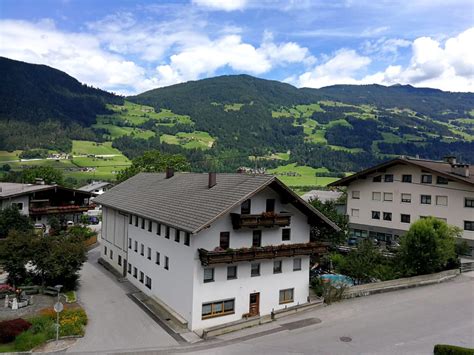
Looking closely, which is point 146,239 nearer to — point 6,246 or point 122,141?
point 6,246

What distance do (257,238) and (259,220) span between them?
1.92m

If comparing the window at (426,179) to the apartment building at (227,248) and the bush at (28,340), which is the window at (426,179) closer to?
the apartment building at (227,248)

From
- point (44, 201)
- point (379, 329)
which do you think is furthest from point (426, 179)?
point (44, 201)

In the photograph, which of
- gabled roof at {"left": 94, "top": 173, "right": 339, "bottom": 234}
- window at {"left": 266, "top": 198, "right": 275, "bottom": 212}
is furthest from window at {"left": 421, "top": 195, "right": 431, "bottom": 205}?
window at {"left": 266, "top": 198, "right": 275, "bottom": 212}

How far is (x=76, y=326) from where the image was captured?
24.6m

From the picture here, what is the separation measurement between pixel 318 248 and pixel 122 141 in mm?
177086

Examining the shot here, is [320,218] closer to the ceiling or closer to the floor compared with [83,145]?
closer to the floor

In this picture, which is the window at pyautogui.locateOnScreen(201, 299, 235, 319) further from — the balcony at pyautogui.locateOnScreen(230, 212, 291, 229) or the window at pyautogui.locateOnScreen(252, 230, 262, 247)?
the balcony at pyautogui.locateOnScreen(230, 212, 291, 229)

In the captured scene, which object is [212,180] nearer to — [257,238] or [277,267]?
[257,238]

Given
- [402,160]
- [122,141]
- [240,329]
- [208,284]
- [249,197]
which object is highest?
[122,141]

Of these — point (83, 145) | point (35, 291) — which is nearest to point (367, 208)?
point (35, 291)

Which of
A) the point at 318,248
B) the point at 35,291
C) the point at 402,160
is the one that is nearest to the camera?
the point at 318,248

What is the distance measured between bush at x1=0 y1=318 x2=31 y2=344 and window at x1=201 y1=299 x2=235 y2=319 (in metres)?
10.1

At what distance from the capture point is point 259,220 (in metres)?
26.9
